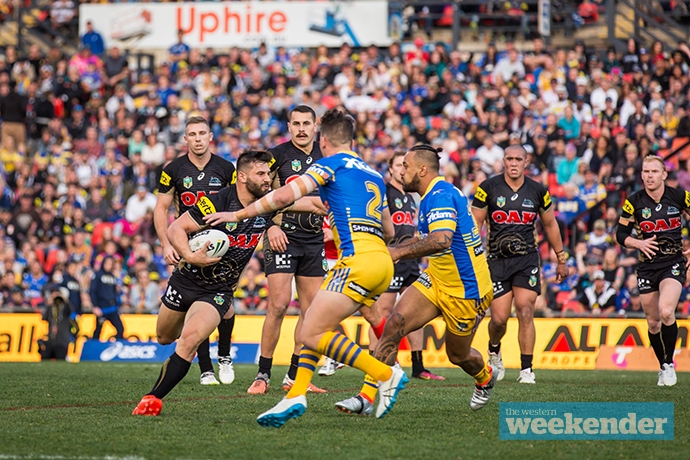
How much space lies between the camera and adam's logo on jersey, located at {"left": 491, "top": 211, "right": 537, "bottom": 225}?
404 inches

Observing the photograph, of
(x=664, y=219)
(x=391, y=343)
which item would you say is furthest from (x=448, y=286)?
(x=664, y=219)

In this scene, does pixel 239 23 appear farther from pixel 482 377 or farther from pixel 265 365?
pixel 482 377

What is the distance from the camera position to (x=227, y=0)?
2516 centimetres

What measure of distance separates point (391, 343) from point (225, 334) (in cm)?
309

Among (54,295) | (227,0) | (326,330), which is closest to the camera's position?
(326,330)

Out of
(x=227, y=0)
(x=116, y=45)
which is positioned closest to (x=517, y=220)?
(x=227, y=0)

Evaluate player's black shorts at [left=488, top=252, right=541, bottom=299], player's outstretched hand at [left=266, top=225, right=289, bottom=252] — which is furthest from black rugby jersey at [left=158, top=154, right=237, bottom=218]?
player's black shorts at [left=488, top=252, right=541, bottom=299]

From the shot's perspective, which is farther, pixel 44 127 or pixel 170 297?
pixel 44 127

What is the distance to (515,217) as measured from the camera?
10.3 meters

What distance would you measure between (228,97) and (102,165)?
3.94 m

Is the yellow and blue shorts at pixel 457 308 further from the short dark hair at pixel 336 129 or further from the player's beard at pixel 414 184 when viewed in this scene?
the short dark hair at pixel 336 129

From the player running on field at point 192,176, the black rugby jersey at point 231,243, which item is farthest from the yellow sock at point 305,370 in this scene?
the player running on field at point 192,176

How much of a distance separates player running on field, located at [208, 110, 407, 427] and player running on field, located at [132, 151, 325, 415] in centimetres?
70

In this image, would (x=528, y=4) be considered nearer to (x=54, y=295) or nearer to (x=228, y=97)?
(x=228, y=97)
